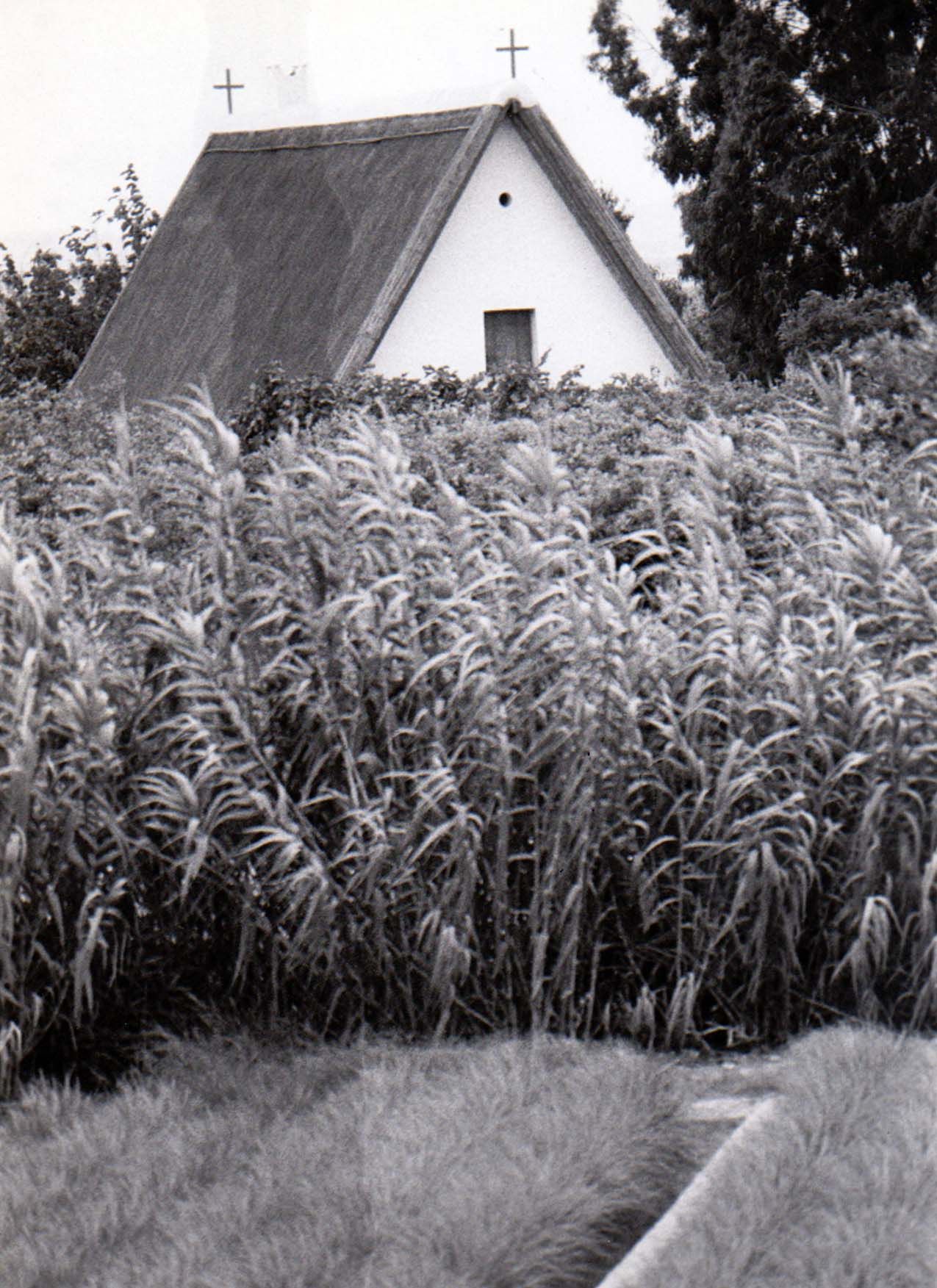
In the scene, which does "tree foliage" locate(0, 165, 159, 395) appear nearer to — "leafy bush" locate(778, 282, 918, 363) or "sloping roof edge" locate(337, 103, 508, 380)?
"sloping roof edge" locate(337, 103, 508, 380)

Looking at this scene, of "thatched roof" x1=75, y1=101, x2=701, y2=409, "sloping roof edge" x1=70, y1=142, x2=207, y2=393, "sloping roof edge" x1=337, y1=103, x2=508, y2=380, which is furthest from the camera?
"sloping roof edge" x1=70, y1=142, x2=207, y2=393

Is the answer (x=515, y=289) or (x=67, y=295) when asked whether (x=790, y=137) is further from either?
(x=67, y=295)

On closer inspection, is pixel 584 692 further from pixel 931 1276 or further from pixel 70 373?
pixel 70 373

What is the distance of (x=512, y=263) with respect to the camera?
2134cm

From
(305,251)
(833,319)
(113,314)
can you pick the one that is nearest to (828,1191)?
(833,319)

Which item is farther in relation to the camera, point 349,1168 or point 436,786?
point 436,786

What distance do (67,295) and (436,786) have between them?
73.2 feet

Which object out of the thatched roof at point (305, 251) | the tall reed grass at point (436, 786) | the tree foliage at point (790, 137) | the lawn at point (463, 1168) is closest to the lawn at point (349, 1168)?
the lawn at point (463, 1168)

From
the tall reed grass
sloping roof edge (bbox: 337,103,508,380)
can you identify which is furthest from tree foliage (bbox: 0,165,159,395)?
the tall reed grass

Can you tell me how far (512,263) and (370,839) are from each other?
17163 millimetres

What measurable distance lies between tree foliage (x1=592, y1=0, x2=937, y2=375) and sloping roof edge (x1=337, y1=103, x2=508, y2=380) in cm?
151

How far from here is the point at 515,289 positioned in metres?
21.3

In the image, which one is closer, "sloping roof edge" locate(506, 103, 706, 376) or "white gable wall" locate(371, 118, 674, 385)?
"white gable wall" locate(371, 118, 674, 385)

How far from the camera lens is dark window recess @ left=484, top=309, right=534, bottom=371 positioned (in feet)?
70.6
